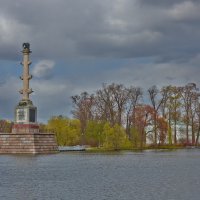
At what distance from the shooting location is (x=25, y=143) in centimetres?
8288

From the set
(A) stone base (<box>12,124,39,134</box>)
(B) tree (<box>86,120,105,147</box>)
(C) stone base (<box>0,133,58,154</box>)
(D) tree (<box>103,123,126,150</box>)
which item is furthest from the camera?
(B) tree (<box>86,120,105,147</box>)

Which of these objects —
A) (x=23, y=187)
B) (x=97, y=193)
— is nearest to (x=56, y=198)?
(x=97, y=193)

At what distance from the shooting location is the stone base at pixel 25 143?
8250cm

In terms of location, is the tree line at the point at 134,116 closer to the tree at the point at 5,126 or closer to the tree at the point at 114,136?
the tree at the point at 114,136

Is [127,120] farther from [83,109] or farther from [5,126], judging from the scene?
[5,126]

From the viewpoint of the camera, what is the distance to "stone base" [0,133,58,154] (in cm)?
8250

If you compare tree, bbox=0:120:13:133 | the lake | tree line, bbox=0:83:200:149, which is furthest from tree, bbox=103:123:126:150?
the lake

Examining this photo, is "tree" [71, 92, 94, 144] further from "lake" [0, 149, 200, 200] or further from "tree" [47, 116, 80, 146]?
"lake" [0, 149, 200, 200]

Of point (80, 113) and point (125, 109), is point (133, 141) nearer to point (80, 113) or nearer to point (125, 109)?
point (125, 109)

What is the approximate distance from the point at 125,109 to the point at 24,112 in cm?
2926

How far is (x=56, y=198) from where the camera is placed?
3064cm

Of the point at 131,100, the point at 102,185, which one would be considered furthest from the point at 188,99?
the point at 102,185

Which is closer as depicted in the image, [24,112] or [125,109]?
[24,112]

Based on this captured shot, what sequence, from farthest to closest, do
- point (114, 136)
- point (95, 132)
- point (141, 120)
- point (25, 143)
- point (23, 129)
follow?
point (95, 132) < point (141, 120) < point (114, 136) < point (23, 129) < point (25, 143)
